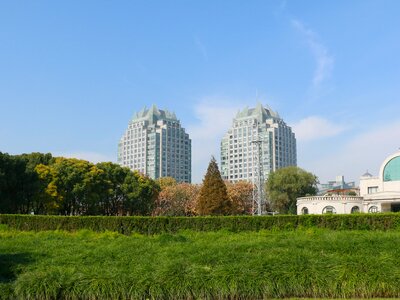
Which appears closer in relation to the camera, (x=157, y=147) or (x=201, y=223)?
(x=201, y=223)

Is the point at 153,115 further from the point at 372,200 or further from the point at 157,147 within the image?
the point at 372,200

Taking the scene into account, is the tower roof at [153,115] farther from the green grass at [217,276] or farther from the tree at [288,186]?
the green grass at [217,276]

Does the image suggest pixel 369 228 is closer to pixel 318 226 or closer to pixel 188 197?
pixel 318 226

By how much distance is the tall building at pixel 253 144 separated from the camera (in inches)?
6063

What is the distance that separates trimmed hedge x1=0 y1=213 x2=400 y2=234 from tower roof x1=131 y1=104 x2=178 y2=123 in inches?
5299

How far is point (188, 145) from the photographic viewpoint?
533ft

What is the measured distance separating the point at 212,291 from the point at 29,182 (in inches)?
1456

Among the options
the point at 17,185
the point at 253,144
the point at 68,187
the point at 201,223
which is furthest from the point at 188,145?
the point at 201,223

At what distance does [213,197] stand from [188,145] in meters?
106

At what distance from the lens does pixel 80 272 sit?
10.8 metres

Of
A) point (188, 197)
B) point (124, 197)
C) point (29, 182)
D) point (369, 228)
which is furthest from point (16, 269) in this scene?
point (188, 197)

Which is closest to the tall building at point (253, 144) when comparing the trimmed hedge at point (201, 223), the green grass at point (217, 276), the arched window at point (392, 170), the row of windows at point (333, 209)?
the arched window at point (392, 170)

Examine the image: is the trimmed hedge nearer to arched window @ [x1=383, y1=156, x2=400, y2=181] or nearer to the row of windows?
the row of windows

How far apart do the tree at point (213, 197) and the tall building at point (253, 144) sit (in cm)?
9281
